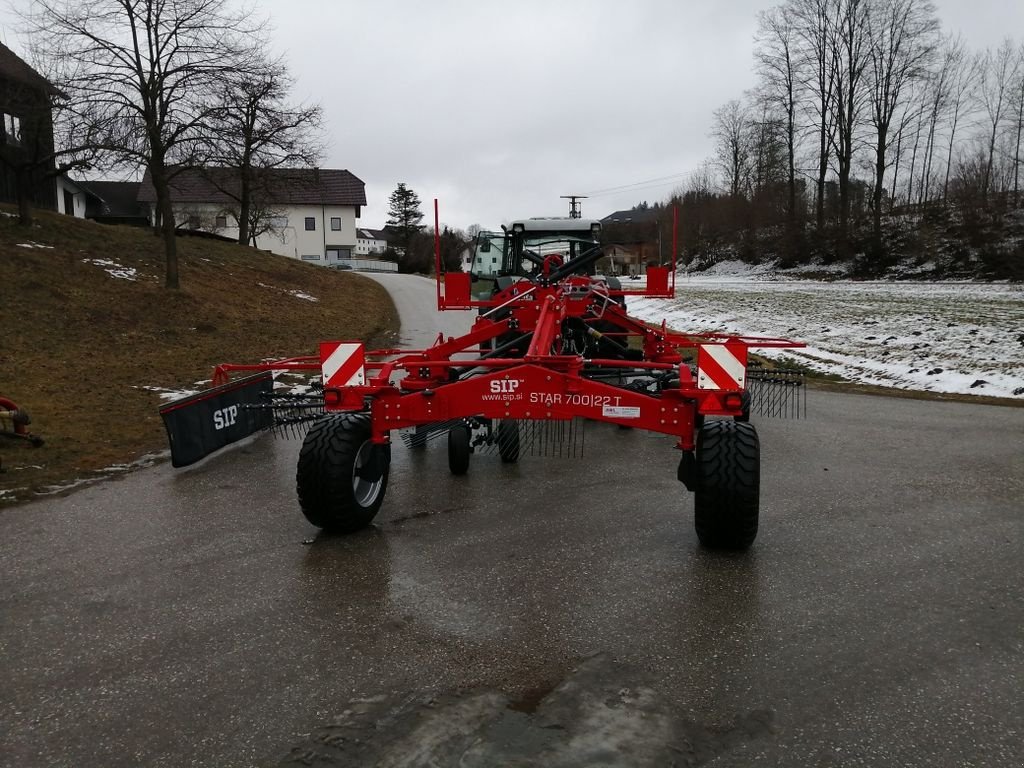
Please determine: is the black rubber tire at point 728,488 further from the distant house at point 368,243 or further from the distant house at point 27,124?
the distant house at point 368,243

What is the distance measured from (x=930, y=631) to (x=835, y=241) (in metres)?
36.0

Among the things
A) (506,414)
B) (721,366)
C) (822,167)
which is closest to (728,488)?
(721,366)

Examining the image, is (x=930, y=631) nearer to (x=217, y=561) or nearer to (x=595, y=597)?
(x=595, y=597)

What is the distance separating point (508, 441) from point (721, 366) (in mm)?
2415

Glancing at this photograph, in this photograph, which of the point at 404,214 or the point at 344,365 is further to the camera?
the point at 404,214

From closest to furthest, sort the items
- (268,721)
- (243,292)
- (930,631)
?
(268,721)
(930,631)
(243,292)

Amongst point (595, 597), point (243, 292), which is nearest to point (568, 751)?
point (595, 597)

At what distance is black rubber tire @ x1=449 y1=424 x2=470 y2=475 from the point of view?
20.1 ft

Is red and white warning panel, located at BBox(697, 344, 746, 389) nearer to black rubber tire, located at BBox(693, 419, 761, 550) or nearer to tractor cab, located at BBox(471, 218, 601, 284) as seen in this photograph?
black rubber tire, located at BBox(693, 419, 761, 550)

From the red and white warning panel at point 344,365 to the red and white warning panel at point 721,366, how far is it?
6.71 feet

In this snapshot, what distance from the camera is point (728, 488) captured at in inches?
167

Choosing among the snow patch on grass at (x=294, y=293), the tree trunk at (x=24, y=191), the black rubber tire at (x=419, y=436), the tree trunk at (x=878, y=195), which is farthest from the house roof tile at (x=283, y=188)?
the tree trunk at (x=878, y=195)

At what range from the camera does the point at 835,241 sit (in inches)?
1426

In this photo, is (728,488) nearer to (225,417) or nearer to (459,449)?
(459,449)
